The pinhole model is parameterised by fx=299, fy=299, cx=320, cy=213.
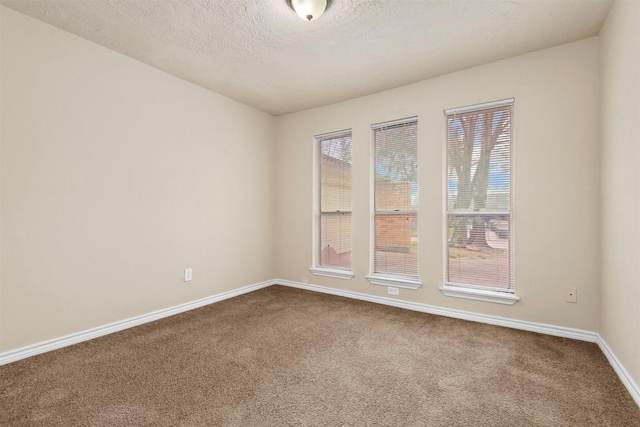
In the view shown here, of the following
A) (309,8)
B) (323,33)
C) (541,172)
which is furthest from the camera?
(541,172)

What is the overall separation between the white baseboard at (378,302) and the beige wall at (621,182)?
0.10m

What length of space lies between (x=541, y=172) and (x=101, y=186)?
4.02 metres

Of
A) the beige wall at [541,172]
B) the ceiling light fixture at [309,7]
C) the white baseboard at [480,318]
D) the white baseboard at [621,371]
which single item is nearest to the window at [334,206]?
the white baseboard at [480,318]

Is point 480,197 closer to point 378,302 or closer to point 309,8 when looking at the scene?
point 378,302

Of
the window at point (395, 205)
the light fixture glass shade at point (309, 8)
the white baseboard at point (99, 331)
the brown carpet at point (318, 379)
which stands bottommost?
the brown carpet at point (318, 379)

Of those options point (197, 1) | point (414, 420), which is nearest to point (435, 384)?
point (414, 420)

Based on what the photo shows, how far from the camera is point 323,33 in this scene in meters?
2.50

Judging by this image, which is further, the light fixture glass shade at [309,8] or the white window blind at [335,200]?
the white window blind at [335,200]

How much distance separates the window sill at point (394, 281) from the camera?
343cm

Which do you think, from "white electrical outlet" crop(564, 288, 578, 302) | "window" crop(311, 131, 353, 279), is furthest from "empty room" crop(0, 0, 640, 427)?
"window" crop(311, 131, 353, 279)

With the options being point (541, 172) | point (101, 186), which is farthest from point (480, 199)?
point (101, 186)

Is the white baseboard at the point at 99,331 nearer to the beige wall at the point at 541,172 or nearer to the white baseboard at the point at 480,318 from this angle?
the white baseboard at the point at 480,318

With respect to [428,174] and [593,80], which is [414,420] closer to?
[428,174]

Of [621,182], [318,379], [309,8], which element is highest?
[309,8]
